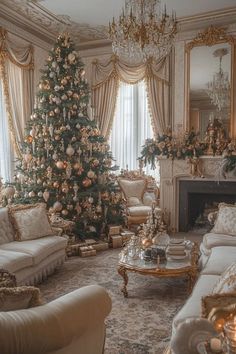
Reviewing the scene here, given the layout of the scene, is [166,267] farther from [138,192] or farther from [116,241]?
[138,192]

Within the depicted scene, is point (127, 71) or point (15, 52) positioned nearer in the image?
point (15, 52)

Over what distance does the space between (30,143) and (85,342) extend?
4753mm

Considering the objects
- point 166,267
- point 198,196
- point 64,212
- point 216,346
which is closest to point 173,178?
point 198,196

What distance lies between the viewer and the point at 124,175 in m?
7.26

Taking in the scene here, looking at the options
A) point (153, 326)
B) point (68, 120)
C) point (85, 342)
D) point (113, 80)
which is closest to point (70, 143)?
point (68, 120)

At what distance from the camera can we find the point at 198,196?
7.09 m

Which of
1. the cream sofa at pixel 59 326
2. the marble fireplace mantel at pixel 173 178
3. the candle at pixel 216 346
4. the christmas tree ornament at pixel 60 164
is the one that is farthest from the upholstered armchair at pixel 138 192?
the candle at pixel 216 346

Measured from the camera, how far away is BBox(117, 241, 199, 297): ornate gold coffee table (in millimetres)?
3475

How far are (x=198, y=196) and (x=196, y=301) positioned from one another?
486 cm

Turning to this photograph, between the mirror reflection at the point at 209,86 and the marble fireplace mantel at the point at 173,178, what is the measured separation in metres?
0.67

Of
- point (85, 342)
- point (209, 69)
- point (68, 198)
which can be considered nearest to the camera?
point (85, 342)

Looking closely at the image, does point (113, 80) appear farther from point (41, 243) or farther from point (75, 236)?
point (41, 243)

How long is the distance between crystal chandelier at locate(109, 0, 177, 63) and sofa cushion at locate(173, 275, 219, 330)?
3055 mm

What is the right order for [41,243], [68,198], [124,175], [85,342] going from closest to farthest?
[85,342], [41,243], [68,198], [124,175]
